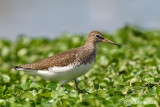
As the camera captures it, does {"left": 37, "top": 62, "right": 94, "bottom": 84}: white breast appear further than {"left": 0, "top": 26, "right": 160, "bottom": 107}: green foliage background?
Yes

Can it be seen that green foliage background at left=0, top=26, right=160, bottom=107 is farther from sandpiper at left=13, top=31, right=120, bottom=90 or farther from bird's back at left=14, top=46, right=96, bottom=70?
bird's back at left=14, top=46, right=96, bottom=70

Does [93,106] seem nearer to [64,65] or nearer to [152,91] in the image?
[152,91]

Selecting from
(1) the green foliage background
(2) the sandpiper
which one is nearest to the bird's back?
(2) the sandpiper

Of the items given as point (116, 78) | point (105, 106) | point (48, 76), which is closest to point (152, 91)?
point (105, 106)

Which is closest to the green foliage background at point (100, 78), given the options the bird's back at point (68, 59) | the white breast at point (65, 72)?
the white breast at point (65, 72)

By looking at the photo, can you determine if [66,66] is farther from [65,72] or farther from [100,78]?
[100,78]

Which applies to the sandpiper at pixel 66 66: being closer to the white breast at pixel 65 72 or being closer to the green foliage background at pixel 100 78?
the white breast at pixel 65 72

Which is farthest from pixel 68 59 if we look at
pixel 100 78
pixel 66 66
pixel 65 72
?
pixel 100 78
